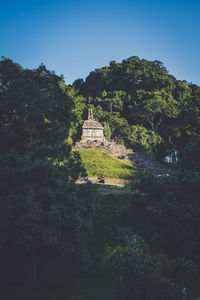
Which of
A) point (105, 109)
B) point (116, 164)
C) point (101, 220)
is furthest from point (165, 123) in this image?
point (101, 220)

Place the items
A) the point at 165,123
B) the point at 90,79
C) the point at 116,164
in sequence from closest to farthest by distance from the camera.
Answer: the point at 116,164, the point at 165,123, the point at 90,79

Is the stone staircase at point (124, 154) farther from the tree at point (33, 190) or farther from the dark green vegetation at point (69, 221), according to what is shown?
the tree at point (33, 190)

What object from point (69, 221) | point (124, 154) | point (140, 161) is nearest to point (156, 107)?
point (124, 154)

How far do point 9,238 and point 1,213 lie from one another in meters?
1.12

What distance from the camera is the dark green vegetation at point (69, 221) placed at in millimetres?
10109

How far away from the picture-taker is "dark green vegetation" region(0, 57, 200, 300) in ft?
33.2

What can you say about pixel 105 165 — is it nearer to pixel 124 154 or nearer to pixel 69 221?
pixel 124 154

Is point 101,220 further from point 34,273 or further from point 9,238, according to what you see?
point 9,238

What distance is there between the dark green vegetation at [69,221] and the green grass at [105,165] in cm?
773

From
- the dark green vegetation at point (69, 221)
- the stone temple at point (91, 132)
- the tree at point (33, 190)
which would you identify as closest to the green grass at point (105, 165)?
the stone temple at point (91, 132)

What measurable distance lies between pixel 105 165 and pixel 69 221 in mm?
17869

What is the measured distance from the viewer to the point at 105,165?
29500mm

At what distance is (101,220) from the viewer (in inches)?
661

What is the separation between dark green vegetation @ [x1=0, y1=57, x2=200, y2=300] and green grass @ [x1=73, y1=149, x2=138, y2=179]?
7.73 metres
